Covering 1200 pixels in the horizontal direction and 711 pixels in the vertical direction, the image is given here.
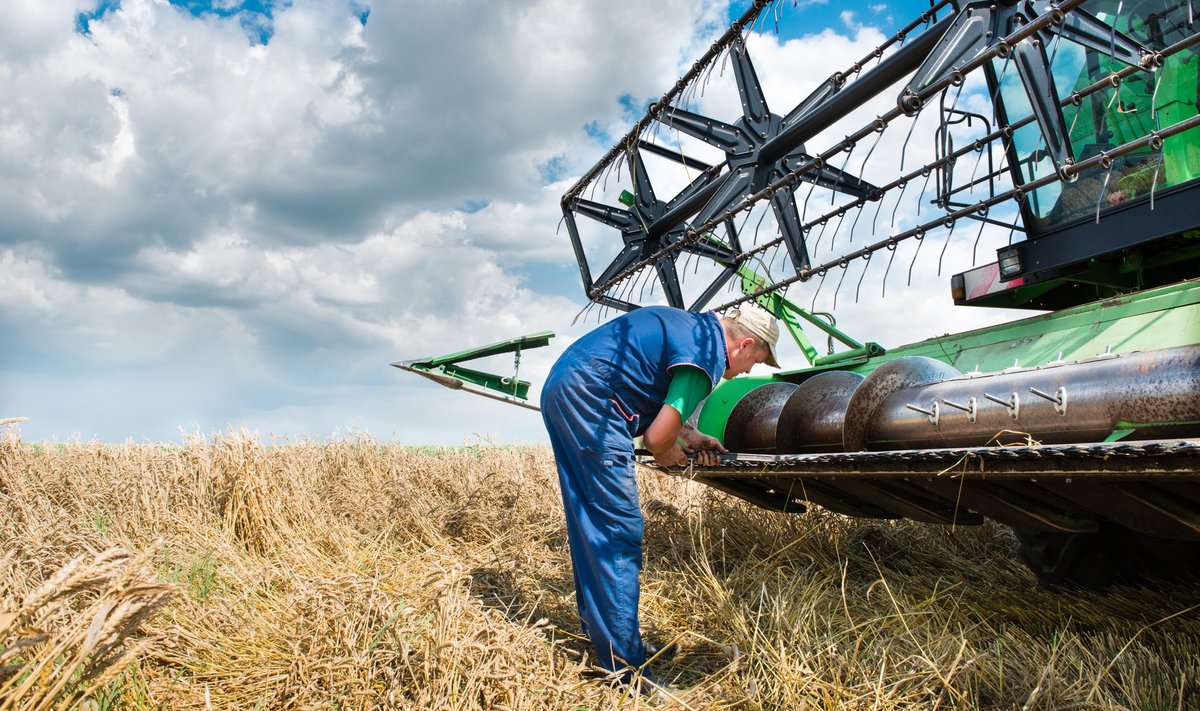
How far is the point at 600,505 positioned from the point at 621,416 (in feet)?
1.11

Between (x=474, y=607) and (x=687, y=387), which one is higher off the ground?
(x=687, y=387)

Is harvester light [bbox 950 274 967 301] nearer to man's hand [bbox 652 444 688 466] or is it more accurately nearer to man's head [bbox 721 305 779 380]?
man's head [bbox 721 305 779 380]

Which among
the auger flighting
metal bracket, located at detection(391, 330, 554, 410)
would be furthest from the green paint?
metal bracket, located at detection(391, 330, 554, 410)

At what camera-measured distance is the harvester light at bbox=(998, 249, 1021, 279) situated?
4.40 metres

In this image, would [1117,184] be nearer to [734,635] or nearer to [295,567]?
[734,635]

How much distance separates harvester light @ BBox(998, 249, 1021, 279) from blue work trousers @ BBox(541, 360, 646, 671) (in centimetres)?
251

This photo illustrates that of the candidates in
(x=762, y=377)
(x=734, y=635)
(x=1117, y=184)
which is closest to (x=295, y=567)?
(x=734, y=635)

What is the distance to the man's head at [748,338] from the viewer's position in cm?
318

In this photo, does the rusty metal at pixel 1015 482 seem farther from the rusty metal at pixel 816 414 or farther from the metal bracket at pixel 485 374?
the metal bracket at pixel 485 374

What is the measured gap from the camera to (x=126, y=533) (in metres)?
4.67

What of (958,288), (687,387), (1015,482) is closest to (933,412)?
(1015,482)

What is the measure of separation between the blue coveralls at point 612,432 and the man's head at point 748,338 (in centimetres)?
7

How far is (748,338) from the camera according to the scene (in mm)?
3178

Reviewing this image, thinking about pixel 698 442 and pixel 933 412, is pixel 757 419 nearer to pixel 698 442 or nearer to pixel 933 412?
pixel 698 442
